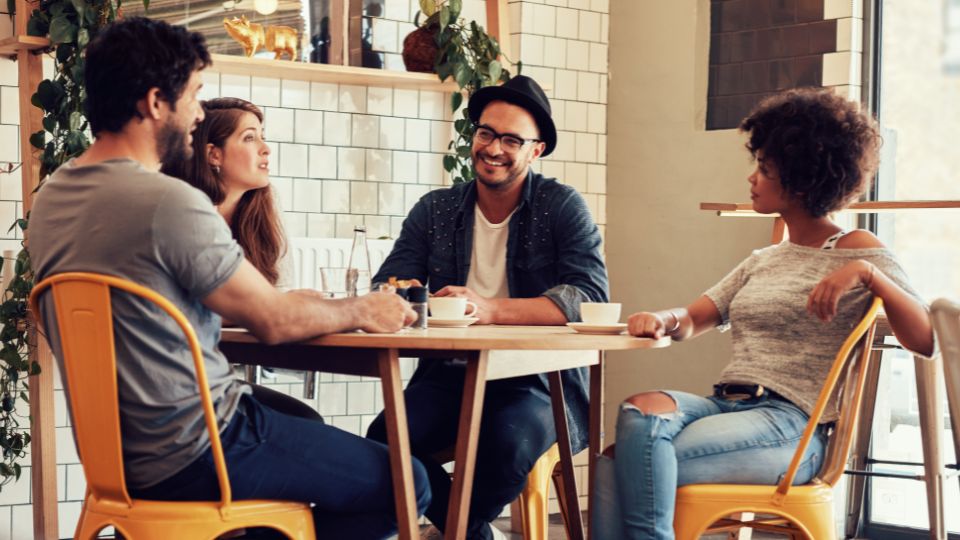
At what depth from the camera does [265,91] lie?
→ 4.40 meters

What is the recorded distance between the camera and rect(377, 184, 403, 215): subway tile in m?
4.63

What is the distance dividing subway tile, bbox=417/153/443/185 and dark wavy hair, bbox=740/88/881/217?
217 cm

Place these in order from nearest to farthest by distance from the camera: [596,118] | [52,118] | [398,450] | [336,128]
A: [398,450], [52,118], [336,128], [596,118]

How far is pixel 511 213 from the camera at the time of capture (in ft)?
11.0

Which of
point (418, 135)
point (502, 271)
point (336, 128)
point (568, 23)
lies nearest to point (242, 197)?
point (502, 271)

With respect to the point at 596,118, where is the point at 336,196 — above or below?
below

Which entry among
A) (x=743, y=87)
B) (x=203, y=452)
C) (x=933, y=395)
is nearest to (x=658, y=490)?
(x=203, y=452)

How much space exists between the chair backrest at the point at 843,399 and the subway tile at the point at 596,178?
247 cm

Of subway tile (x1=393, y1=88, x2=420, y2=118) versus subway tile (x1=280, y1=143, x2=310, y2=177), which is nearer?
subway tile (x1=280, y1=143, x2=310, y2=177)

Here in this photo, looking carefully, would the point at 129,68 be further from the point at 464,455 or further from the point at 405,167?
the point at 405,167

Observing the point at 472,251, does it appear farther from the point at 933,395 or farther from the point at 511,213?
the point at 933,395

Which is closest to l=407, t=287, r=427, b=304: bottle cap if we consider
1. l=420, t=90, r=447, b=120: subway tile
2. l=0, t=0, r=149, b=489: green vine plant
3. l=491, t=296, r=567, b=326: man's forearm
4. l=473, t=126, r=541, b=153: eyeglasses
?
l=491, t=296, r=567, b=326: man's forearm

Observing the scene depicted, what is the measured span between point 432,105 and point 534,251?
1.60m

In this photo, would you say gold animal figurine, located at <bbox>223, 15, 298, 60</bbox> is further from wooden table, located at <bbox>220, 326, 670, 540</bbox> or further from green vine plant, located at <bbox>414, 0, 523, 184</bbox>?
wooden table, located at <bbox>220, 326, 670, 540</bbox>
